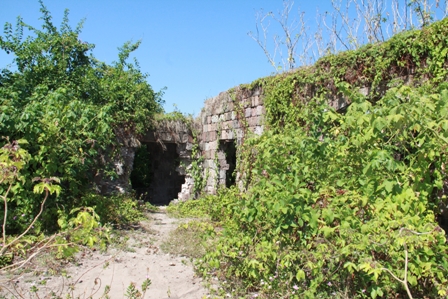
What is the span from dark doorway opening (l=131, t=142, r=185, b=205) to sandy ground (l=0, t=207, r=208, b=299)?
715 cm

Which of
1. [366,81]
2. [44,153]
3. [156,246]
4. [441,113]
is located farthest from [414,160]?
[44,153]

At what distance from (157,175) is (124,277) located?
30.4 ft

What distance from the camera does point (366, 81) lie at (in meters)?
6.11

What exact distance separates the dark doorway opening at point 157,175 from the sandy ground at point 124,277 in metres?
7.15

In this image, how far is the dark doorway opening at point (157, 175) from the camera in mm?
13453

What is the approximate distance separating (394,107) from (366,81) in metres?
3.35

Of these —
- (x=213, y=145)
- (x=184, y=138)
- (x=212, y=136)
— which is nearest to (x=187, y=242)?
(x=213, y=145)

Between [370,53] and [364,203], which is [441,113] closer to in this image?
[364,203]

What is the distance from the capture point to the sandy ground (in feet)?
13.0

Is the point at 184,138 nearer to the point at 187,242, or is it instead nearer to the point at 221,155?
the point at 221,155

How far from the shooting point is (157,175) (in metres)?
13.7

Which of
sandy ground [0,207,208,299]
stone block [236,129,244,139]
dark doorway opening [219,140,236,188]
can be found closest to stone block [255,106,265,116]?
stone block [236,129,244,139]

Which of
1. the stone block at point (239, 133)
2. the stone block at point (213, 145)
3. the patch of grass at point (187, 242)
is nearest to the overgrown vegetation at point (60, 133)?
the patch of grass at point (187, 242)

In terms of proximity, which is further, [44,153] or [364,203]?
[44,153]
